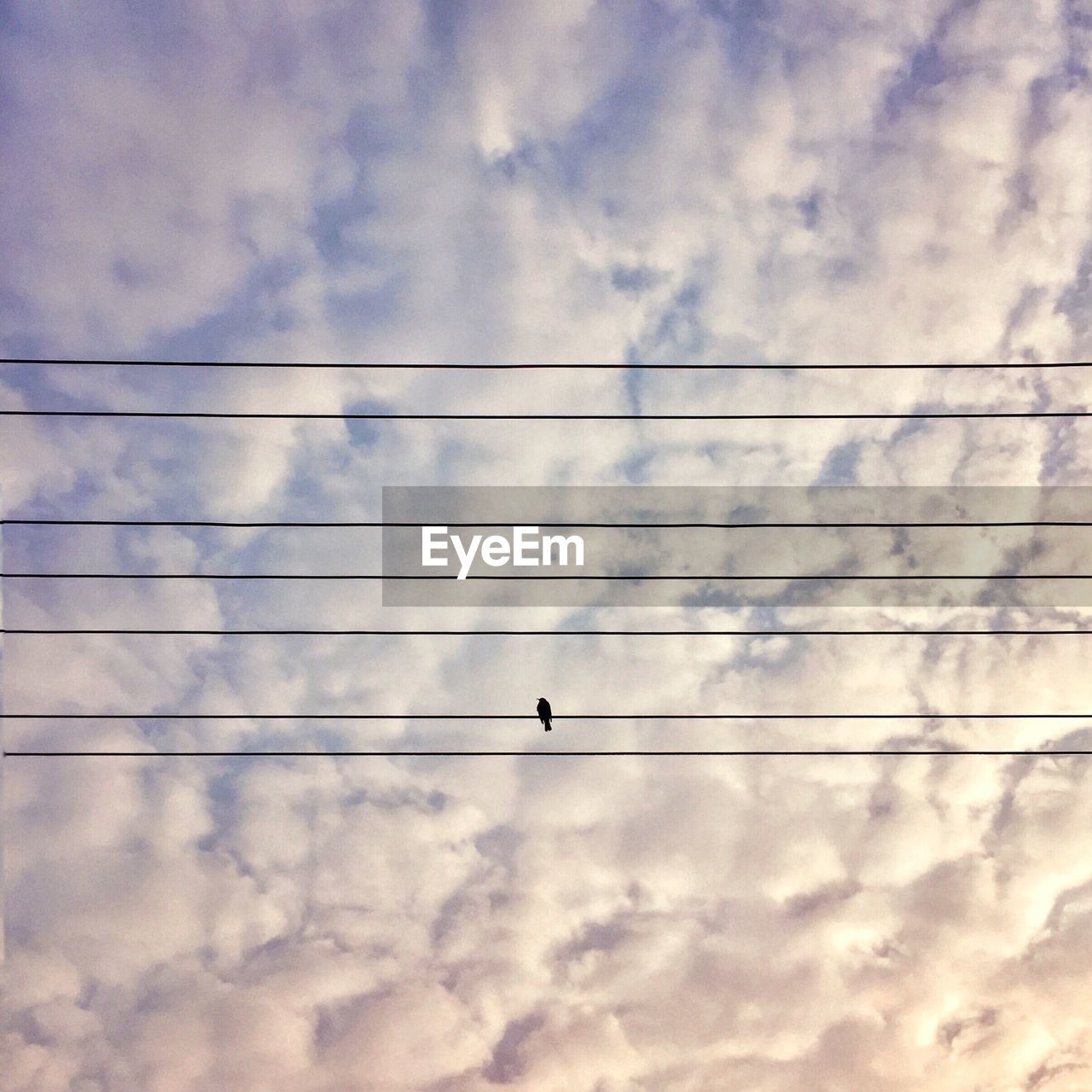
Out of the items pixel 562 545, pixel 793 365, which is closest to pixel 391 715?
pixel 562 545

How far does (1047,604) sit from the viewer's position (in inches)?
775

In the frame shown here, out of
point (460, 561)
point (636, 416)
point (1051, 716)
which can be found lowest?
point (1051, 716)

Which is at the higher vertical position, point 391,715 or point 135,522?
point 135,522

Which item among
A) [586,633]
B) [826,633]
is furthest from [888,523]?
[586,633]

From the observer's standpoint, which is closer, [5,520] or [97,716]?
[5,520]

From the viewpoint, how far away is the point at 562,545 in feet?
63.6

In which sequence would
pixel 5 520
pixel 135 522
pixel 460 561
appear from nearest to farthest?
pixel 5 520
pixel 135 522
pixel 460 561

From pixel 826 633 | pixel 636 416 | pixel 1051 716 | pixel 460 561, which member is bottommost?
pixel 1051 716

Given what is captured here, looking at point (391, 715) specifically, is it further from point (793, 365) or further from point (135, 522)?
point (793, 365)

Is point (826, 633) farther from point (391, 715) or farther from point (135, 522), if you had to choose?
point (135, 522)

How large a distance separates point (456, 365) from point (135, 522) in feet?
24.9

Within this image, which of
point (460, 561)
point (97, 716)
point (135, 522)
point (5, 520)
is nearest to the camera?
point (5, 520)

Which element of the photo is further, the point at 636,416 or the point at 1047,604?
the point at 1047,604

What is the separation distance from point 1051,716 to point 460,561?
559 inches
